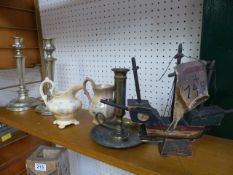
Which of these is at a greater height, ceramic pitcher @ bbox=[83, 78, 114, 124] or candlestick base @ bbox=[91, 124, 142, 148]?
ceramic pitcher @ bbox=[83, 78, 114, 124]

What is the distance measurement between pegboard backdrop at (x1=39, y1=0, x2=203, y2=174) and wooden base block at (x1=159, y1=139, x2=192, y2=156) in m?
0.26

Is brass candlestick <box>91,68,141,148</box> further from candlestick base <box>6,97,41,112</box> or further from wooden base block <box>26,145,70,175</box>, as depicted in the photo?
candlestick base <box>6,97,41,112</box>

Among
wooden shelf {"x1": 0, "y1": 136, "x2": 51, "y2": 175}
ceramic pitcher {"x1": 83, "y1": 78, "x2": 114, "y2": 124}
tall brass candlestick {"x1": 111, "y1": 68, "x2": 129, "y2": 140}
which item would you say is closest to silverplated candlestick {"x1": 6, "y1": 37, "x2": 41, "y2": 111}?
wooden shelf {"x1": 0, "y1": 136, "x2": 51, "y2": 175}

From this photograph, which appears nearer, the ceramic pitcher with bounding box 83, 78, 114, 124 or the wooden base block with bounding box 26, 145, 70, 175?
the ceramic pitcher with bounding box 83, 78, 114, 124

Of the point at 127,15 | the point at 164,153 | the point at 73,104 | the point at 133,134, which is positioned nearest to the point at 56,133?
the point at 73,104

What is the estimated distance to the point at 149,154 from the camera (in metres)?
0.55

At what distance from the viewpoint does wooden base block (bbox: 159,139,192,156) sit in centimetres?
54

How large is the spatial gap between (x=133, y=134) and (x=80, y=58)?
54cm

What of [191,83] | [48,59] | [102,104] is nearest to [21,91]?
[48,59]

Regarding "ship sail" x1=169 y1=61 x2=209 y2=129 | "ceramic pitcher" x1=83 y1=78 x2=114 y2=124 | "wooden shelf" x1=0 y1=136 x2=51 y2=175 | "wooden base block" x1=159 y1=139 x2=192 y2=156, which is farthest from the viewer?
"wooden shelf" x1=0 y1=136 x2=51 y2=175

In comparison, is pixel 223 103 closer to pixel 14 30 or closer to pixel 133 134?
pixel 133 134

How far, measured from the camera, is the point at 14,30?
104cm

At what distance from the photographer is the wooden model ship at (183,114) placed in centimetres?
43

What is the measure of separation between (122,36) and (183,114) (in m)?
0.49
